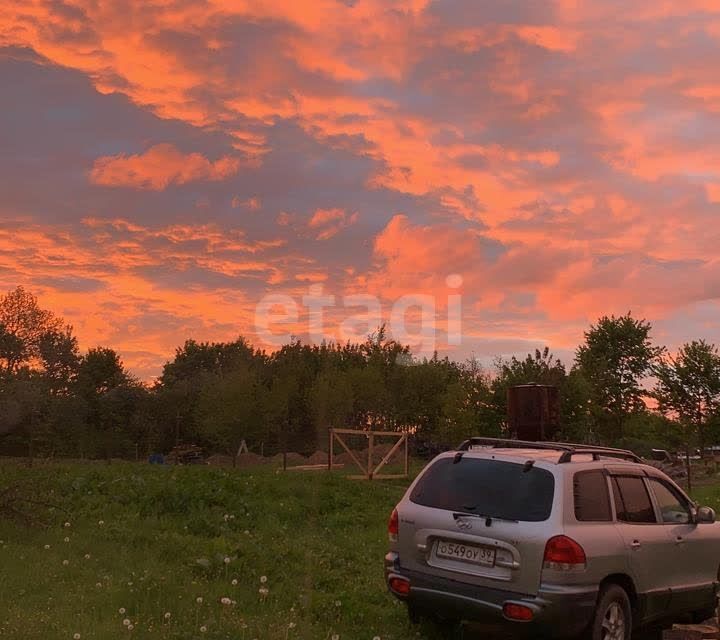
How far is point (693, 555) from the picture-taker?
305 inches

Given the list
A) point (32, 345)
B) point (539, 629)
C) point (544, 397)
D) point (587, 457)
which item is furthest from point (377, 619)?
point (32, 345)

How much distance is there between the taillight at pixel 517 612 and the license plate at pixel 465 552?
1.21 feet

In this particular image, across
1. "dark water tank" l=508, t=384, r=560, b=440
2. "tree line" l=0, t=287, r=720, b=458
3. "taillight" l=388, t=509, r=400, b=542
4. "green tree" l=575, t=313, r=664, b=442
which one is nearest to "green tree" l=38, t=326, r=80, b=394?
"tree line" l=0, t=287, r=720, b=458

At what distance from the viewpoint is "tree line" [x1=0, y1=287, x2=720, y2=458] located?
44.8 meters

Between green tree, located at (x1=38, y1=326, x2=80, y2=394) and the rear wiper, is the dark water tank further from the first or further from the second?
green tree, located at (x1=38, y1=326, x2=80, y2=394)

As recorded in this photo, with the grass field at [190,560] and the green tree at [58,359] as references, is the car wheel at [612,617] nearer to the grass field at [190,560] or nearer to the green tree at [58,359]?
the grass field at [190,560]

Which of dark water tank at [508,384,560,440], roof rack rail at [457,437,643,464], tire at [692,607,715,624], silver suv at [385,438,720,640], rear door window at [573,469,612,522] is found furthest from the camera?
dark water tank at [508,384,560,440]

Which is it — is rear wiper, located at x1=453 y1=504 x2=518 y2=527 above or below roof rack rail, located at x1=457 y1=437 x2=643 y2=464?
below

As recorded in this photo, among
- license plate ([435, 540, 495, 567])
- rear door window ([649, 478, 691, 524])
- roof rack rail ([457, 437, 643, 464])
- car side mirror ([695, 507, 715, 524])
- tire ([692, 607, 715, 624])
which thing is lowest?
tire ([692, 607, 715, 624])

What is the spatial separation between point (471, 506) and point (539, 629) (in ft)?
3.75

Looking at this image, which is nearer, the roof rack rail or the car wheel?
the car wheel

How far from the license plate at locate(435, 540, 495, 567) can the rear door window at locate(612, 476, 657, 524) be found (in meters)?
1.47

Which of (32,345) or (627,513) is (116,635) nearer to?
(627,513)

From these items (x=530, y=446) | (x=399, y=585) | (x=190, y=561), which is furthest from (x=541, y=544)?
(x=190, y=561)
